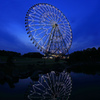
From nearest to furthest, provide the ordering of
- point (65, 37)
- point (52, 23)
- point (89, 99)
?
point (89, 99) → point (52, 23) → point (65, 37)

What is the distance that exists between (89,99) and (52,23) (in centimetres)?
2176

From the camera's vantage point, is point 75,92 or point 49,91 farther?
point 49,91

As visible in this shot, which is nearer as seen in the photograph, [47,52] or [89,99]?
[89,99]

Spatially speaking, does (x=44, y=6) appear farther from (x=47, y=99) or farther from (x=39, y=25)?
(x=47, y=99)

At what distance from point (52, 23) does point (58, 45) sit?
20.9 ft

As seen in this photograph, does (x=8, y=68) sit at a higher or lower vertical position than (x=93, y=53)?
lower

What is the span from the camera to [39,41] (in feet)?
70.1

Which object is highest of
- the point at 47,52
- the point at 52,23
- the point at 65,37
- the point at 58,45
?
the point at 52,23

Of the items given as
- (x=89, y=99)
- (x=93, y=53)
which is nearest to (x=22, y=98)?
(x=89, y=99)

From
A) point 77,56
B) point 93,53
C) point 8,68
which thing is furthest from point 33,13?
point 93,53

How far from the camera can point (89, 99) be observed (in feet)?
20.9

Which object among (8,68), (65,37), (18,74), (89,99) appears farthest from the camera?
(65,37)

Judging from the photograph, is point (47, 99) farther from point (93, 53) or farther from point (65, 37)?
point (93, 53)

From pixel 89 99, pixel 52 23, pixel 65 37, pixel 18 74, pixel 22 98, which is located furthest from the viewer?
pixel 65 37
